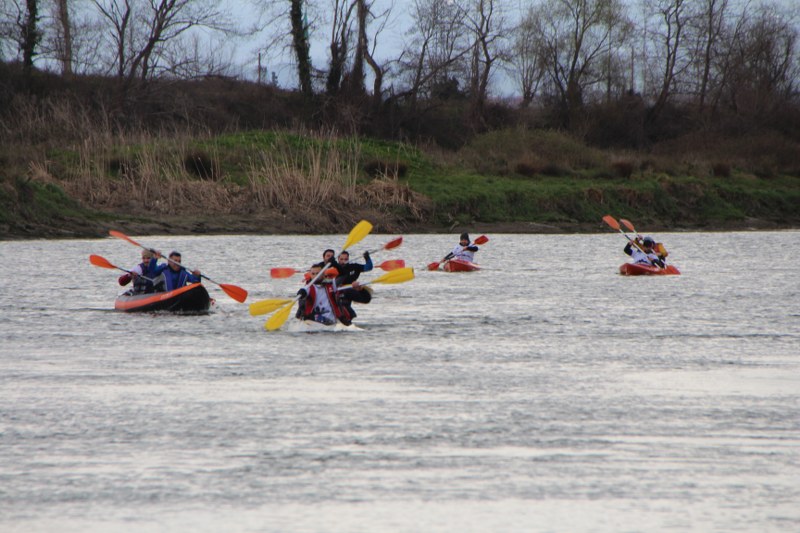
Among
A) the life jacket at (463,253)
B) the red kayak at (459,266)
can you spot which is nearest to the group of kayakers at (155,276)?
the red kayak at (459,266)

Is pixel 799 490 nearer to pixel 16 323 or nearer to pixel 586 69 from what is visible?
pixel 16 323

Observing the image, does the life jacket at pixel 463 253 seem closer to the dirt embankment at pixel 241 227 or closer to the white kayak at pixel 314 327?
the dirt embankment at pixel 241 227

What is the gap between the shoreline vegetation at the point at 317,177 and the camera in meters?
29.7

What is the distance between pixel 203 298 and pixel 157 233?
13525mm

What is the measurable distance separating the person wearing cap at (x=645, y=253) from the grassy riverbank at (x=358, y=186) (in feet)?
34.8

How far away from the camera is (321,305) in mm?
13852

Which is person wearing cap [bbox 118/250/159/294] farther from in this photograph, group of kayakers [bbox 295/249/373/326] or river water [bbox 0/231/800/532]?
group of kayakers [bbox 295/249/373/326]

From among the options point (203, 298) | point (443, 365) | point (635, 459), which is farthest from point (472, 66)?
point (635, 459)

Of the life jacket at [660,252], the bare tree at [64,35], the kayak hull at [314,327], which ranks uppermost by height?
the bare tree at [64,35]

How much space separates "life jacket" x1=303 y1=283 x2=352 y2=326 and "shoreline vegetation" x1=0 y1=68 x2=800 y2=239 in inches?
608

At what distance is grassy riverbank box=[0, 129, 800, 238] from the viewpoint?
29.4 m

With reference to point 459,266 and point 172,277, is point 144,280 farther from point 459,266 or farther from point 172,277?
point 459,266

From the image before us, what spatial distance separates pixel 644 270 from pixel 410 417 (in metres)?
14.2

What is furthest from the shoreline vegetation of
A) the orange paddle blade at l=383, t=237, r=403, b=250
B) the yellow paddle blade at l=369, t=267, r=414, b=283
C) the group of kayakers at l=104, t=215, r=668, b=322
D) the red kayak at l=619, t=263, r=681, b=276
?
the yellow paddle blade at l=369, t=267, r=414, b=283
